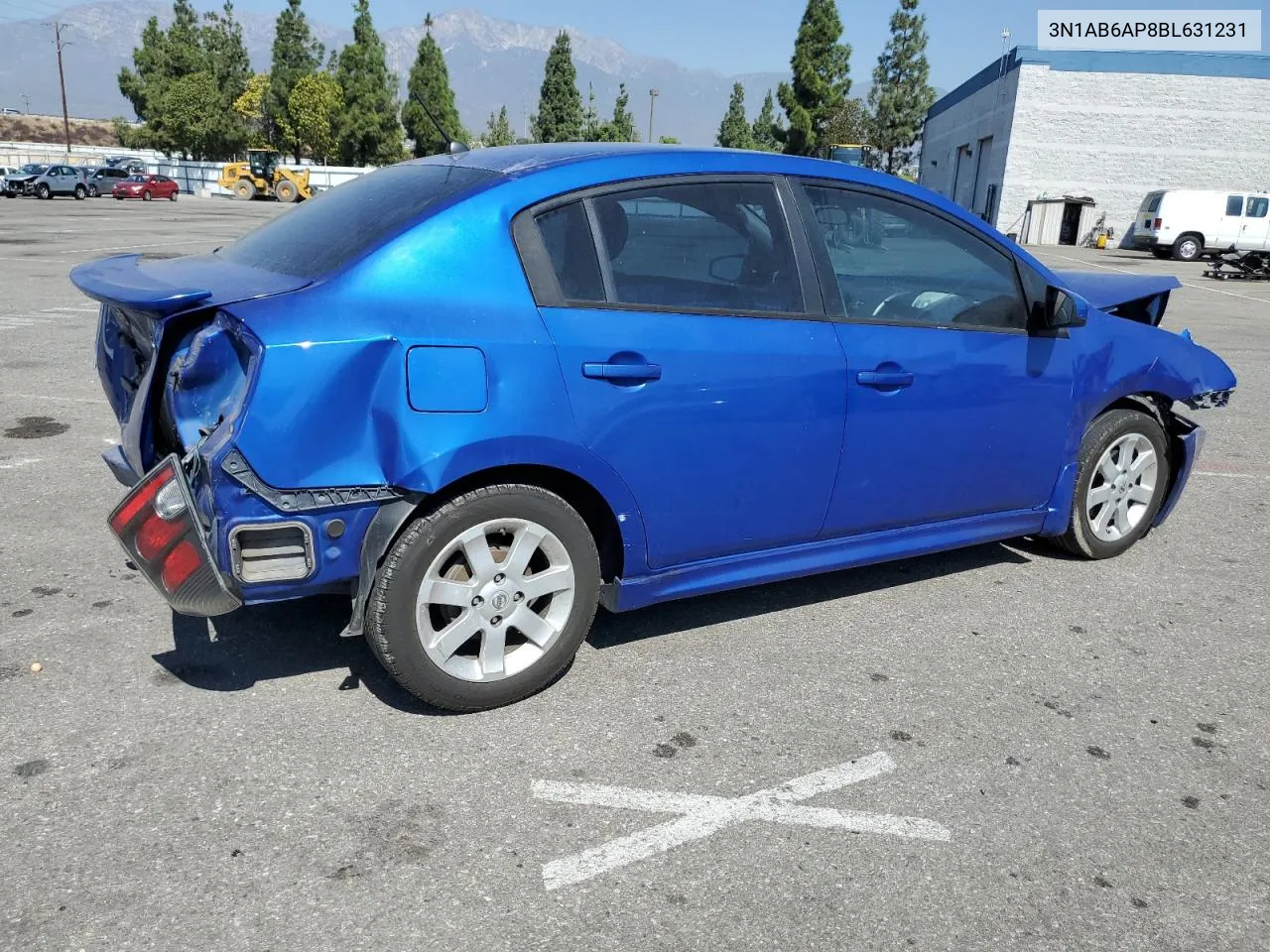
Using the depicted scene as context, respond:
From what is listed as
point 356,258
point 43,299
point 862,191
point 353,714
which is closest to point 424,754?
point 353,714

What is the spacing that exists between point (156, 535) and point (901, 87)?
7918 cm

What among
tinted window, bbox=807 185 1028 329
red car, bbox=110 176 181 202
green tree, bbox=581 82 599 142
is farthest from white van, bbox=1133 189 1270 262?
green tree, bbox=581 82 599 142

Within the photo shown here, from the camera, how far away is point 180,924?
87.7 inches

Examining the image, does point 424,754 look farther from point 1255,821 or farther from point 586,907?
point 1255,821

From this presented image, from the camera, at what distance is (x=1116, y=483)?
4.55 metres

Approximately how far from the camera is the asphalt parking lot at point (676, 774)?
233 cm

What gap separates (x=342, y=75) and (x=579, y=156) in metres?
64.1

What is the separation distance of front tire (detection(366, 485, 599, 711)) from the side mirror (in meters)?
2.07

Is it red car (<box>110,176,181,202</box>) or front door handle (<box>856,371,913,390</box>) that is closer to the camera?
front door handle (<box>856,371,913,390</box>)

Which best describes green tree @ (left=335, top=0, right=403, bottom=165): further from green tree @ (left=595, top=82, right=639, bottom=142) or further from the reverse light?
the reverse light

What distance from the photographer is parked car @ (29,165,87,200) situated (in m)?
40.4

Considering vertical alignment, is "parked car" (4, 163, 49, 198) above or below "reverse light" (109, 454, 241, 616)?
above

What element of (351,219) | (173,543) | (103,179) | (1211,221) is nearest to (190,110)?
(103,179)

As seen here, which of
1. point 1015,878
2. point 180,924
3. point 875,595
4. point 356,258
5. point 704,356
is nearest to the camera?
point 180,924
